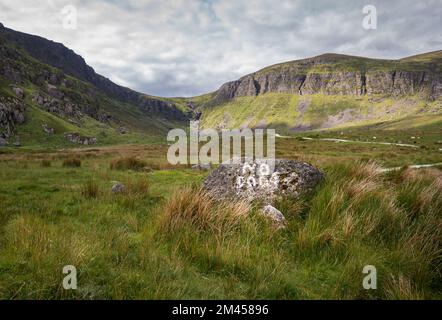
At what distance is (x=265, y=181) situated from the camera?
775cm

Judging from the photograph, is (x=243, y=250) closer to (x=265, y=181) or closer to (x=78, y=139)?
(x=265, y=181)

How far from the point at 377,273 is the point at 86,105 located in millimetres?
204297

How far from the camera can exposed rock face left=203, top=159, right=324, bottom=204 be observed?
7.44 meters

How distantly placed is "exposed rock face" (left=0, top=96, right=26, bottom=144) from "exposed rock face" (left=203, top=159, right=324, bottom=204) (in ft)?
301

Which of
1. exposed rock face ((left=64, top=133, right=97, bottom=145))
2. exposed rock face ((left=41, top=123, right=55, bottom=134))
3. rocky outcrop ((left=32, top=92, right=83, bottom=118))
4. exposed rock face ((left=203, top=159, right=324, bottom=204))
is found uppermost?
rocky outcrop ((left=32, top=92, right=83, bottom=118))

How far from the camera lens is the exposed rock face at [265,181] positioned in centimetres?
744

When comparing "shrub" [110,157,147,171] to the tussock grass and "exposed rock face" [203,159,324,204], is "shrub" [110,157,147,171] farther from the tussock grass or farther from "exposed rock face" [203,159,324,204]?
"exposed rock face" [203,159,324,204]

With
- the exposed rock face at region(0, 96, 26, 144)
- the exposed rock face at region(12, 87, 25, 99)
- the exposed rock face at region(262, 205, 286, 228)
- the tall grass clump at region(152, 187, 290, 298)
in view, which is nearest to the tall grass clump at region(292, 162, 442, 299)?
the exposed rock face at region(262, 205, 286, 228)

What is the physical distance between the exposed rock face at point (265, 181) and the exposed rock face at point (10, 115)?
91.7 metres

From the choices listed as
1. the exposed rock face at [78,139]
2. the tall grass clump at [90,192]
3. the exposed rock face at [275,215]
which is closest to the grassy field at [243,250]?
the exposed rock face at [275,215]

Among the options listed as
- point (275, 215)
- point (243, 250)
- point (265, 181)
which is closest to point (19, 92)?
point (265, 181)

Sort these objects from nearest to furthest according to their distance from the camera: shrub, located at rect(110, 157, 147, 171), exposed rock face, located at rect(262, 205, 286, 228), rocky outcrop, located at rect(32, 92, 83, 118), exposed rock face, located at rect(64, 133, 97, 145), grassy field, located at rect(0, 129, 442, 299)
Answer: grassy field, located at rect(0, 129, 442, 299) → exposed rock face, located at rect(262, 205, 286, 228) → shrub, located at rect(110, 157, 147, 171) → exposed rock face, located at rect(64, 133, 97, 145) → rocky outcrop, located at rect(32, 92, 83, 118)

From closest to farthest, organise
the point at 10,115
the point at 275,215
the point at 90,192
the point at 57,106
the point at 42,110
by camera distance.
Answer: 1. the point at 275,215
2. the point at 90,192
3. the point at 10,115
4. the point at 42,110
5. the point at 57,106

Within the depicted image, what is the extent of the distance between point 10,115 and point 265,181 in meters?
111
